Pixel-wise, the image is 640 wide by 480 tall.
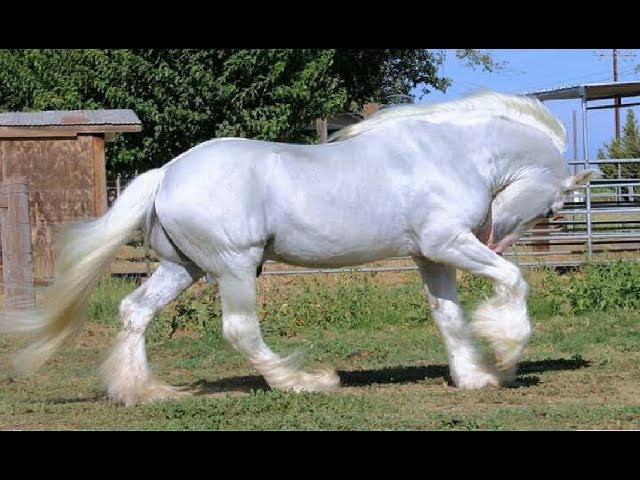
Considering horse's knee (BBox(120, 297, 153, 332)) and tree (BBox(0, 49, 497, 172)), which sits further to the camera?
tree (BBox(0, 49, 497, 172))

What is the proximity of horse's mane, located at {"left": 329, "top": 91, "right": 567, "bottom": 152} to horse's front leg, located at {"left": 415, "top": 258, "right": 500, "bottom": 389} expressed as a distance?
105 centimetres

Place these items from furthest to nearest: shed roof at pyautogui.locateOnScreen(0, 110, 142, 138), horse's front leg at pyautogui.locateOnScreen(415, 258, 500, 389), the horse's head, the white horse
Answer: shed roof at pyautogui.locateOnScreen(0, 110, 142, 138)
the horse's head
horse's front leg at pyautogui.locateOnScreen(415, 258, 500, 389)
the white horse

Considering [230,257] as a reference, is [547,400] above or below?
below

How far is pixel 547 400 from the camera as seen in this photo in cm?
668

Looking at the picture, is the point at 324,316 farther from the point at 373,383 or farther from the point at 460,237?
the point at 460,237

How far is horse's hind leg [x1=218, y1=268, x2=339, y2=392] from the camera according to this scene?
268 inches

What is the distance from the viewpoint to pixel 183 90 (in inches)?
748

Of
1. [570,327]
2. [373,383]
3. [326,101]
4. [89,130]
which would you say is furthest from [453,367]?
[326,101]

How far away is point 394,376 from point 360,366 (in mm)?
728

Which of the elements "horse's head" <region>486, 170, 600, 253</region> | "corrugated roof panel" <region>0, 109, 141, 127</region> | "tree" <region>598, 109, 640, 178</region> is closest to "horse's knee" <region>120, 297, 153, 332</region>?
"horse's head" <region>486, 170, 600, 253</region>

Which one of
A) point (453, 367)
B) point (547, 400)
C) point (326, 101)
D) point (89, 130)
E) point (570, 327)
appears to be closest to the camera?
point (547, 400)

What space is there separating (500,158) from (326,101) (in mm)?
13634

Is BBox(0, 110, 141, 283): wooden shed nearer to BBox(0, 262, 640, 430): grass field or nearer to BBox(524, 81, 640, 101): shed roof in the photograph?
BBox(0, 262, 640, 430): grass field

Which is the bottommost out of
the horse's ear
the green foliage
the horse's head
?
the green foliage
